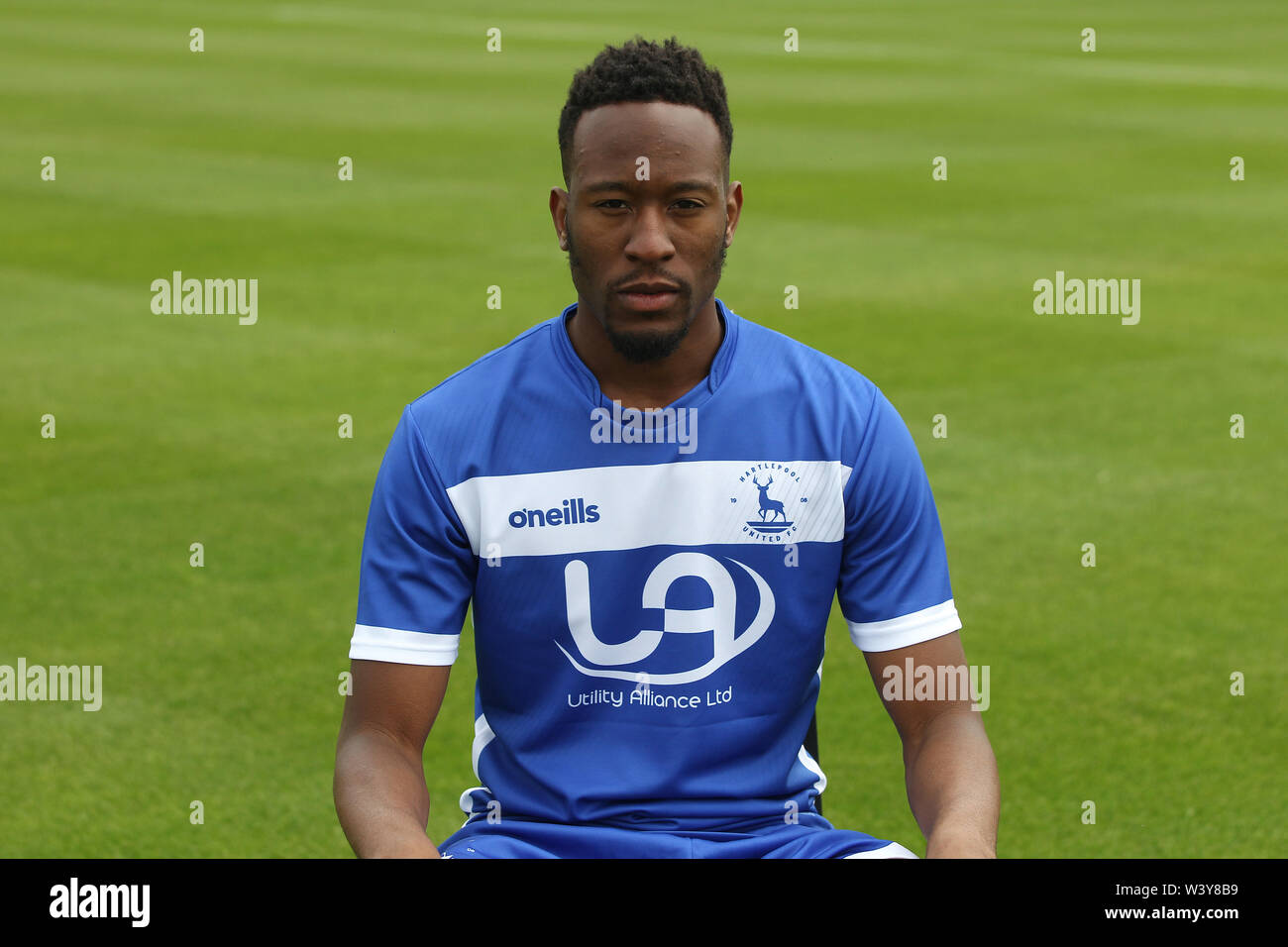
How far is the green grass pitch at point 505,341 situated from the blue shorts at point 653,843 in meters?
2.13

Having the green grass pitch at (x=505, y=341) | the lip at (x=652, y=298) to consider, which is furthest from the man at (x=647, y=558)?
the green grass pitch at (x=505, y=341)

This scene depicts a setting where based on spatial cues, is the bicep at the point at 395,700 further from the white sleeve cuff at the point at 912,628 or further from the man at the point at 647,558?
the white sleeve cuff at the point at 912,628

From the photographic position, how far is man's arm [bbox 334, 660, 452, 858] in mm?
3121

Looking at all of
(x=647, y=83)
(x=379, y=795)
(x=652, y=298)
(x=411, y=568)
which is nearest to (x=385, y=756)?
(x=379, y=795)

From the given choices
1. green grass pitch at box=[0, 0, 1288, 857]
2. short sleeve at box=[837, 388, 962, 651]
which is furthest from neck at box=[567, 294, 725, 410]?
green grass pitch at box=[0, 0, 1288, 857]

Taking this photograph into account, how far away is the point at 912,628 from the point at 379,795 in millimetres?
1044

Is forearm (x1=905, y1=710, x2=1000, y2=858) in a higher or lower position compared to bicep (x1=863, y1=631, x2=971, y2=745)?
lower

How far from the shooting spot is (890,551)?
337cm

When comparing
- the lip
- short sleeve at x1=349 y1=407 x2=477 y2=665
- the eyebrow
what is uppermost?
the eyebrow

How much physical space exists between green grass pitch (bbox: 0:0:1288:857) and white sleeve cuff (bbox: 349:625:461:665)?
2.21 m

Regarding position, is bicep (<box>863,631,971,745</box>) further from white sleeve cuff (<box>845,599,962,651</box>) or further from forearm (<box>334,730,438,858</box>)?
forearm (<box>334,730,438,858</box>)

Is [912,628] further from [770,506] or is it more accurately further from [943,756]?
[770,506]

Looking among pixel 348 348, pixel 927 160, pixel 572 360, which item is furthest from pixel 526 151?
pixel 572 360
